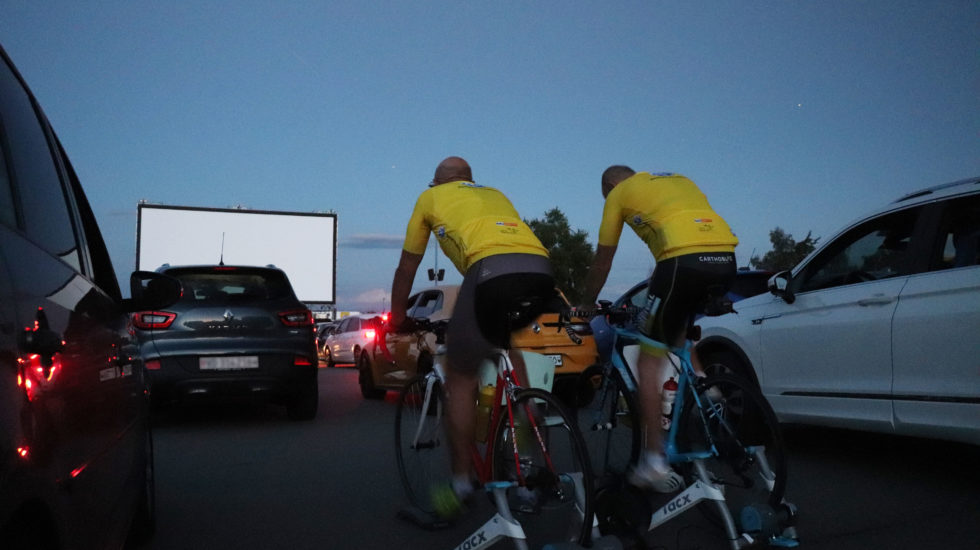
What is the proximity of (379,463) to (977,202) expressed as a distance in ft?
15.1

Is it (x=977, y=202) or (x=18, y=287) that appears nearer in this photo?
(x=18, y=287)

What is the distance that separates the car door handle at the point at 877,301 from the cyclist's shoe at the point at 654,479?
2.06 metres

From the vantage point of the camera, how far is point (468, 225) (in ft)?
13.2

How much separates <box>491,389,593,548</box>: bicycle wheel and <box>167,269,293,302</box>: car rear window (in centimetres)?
625

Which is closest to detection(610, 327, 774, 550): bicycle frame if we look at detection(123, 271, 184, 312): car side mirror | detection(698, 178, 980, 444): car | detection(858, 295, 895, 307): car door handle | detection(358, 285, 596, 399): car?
detection(698, 178, 980, 444): car

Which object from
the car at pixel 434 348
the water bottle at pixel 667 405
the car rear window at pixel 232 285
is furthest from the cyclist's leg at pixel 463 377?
the car rear window at pixel 232 285

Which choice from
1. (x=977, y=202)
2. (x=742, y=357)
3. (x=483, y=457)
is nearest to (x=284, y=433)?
(x=742, y=357)

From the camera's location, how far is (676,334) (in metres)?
4.54

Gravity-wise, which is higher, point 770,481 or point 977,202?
point 977,202

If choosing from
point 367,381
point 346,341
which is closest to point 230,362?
point 367,381

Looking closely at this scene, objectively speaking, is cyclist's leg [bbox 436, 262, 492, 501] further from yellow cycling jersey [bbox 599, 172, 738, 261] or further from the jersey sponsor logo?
the jersey sponsor logo

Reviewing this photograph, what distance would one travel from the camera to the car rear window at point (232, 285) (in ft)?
30.7

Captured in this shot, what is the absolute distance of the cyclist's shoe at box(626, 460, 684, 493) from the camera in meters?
4.35

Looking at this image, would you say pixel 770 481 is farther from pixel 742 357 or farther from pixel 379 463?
pixel 379 463
